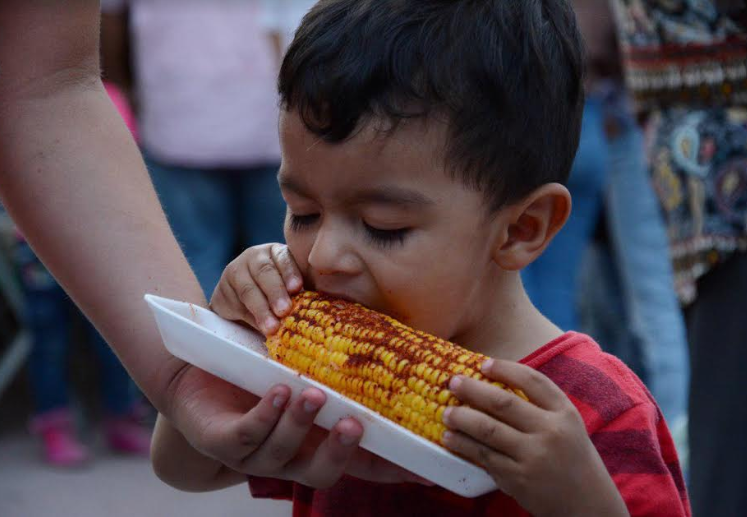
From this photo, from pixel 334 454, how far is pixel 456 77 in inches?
26.4

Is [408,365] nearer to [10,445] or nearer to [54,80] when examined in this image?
[54,80]

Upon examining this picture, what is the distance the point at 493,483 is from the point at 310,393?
304 millimetres

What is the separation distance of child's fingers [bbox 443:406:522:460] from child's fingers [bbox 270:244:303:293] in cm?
47

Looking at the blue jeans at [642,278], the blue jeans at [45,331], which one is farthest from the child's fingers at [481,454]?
the blue jeans at [45,331]

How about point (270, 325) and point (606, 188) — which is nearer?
point (270, 325)

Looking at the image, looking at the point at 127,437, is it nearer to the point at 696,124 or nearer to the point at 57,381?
the point at 57,381

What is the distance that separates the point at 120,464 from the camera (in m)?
5.80

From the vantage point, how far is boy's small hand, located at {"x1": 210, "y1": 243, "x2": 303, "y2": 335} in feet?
6.38

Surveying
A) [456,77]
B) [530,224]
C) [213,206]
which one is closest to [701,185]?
→ [530,224]

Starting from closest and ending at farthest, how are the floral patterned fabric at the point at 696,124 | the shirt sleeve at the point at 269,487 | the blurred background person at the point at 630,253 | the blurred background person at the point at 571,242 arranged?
1. the shirt sleeve at the point at 269,487
2. the floral patterned fabric at the point at 696,124
3. the blurred background person at the point at 571,242
4. the blurred background person at the point at 630,253

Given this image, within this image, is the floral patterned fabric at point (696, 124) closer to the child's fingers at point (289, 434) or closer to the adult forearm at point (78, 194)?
the adult forearm at point (78, 194)

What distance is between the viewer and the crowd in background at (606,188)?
319 centimetres

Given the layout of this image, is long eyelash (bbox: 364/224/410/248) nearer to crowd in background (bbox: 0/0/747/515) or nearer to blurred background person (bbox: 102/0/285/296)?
crowd in background (bbox: 0/0/747/515)

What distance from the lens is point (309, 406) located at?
62.7 inches
